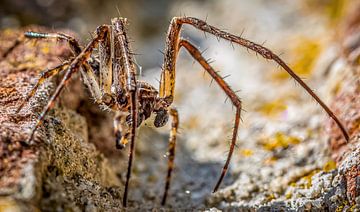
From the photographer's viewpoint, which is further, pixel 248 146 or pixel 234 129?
pixel 248 146

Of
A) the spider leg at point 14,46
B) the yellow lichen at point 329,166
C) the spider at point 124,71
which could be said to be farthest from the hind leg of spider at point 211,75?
the spider leg at point 14,46

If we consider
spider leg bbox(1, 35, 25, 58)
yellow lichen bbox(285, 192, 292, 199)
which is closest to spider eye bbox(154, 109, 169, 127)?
yellow lichen bbox(285, 192, 292, 199)

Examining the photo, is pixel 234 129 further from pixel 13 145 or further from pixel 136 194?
pixel 13 145

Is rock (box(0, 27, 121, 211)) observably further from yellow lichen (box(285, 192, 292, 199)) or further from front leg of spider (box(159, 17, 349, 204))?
yellow lichen (box(285, 192, 292, 199))

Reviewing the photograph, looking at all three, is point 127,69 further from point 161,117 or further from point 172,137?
point 172,137

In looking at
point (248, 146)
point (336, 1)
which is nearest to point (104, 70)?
point (248, 146)

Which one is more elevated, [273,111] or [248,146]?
[273,111]
